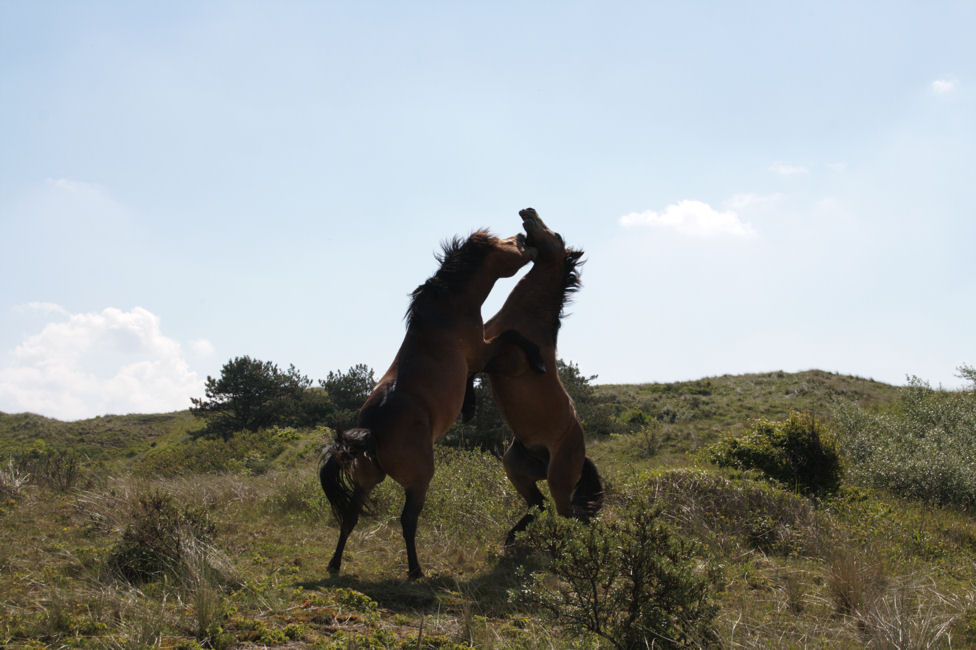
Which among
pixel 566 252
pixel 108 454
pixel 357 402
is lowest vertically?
pixel 108 454

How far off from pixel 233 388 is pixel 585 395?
1474 cm

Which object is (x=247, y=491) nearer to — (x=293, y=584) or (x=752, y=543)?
(x=293, y=584)

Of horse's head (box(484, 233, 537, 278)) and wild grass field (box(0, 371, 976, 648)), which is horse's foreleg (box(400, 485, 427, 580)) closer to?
wild grass field (box(0, 371, 976, 648))

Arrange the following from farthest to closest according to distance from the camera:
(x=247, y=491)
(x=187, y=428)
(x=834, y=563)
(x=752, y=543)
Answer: (x=187, y=428)
(x=247, y=491)
(x=752, y=543)
(x=834, y=563)

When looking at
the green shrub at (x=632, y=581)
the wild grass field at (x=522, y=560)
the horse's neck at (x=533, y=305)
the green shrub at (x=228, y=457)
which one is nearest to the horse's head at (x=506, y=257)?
the horse's neck at (x=533, y=305)

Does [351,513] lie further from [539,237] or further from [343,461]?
[539,237]

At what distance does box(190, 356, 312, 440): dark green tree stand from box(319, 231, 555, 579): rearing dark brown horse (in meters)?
19.8

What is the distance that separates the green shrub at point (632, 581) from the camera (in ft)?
10.7

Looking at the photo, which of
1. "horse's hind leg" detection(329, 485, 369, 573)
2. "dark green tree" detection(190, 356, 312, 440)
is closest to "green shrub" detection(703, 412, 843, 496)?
"horse's hind leg" detection(329, 485, 369, 573)

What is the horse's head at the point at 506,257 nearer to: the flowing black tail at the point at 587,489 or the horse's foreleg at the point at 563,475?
the horse's foreleg at the point at 563,475

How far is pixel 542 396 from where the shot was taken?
20.4 ft

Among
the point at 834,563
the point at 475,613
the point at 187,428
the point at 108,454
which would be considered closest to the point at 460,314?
the point at 475,613

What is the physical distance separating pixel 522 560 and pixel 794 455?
6509 millimetres

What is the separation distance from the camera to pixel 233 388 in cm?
2508
